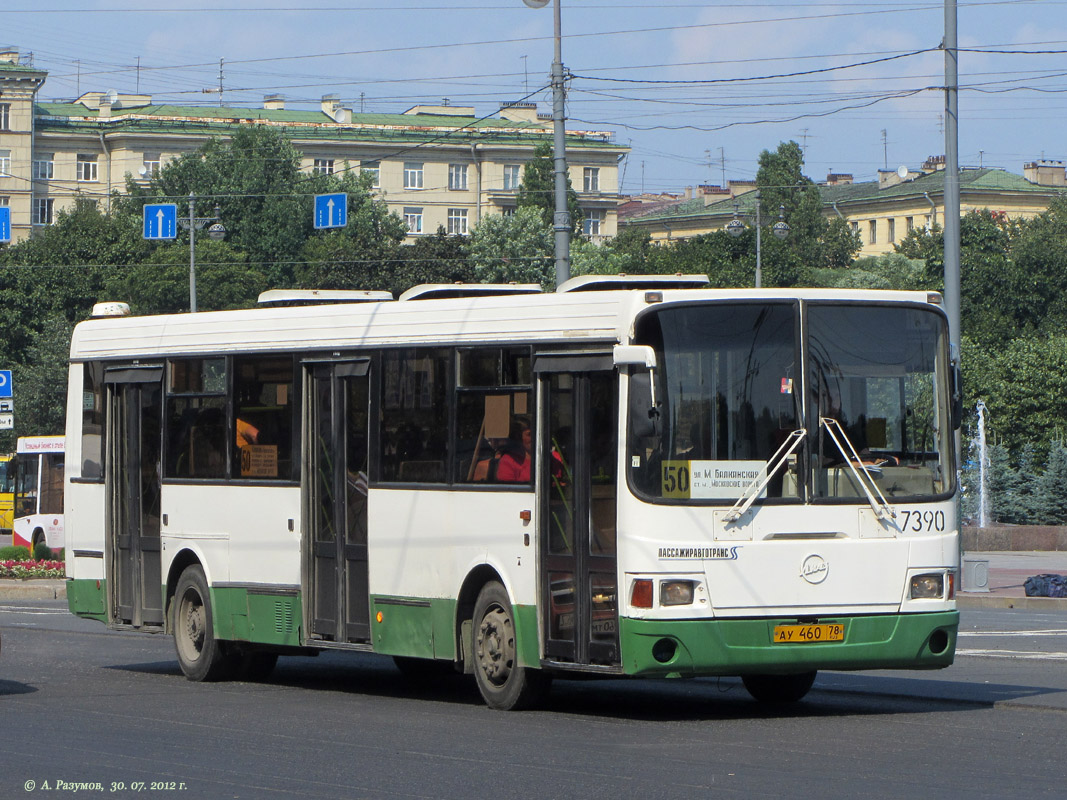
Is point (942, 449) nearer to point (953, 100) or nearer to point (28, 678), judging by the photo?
point (28, 678)

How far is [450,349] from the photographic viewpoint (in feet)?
42.4

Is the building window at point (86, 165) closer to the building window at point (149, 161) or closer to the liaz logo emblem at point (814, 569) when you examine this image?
the building window at point (149, 161)

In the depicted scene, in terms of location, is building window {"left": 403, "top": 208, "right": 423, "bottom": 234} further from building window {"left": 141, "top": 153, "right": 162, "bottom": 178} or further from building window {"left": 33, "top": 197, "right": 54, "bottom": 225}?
building window {"left": 33, "top": 197, "right": 54, "bottom": 225}

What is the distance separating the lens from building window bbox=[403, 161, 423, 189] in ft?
480

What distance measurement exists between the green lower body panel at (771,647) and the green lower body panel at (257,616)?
357cm

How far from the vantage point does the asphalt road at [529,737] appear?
914cm

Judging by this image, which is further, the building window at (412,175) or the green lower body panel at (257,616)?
the building window at (412,175)

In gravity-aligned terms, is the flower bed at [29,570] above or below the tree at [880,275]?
below

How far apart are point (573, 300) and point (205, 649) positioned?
464 cm

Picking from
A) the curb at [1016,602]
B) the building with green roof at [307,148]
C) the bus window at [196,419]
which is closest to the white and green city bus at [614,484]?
the bus window at [196,419]

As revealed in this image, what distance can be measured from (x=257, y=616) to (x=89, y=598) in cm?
234

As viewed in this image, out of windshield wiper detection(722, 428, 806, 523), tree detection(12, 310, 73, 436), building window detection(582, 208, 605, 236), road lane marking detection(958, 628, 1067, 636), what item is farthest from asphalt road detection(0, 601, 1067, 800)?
building window detection(582, 208, 605, 236)

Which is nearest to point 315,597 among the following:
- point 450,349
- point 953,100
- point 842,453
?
point 450,349

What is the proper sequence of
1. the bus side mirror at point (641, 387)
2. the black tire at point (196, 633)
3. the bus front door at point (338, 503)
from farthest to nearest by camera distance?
the black tire at point (196, 633) < the bus front door at point (338, 503) < the bus side mirror at point (641, 387)
